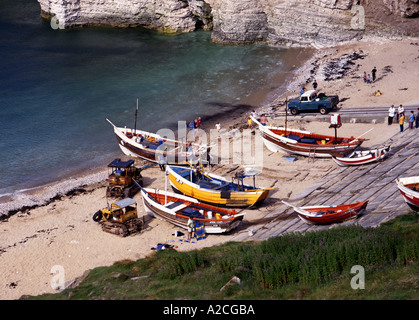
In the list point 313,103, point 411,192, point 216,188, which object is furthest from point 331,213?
point 313,103

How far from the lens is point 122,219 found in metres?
32.8

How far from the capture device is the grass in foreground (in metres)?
19.0

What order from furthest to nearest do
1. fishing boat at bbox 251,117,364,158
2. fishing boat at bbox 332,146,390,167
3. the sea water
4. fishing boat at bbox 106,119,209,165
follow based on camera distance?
1. the sea water
2. fishing boat at bbox 106,119,209,165
3. fishing boat at bbox 251,117,364,158
4. fishing boat at bbox 332,146,390,167

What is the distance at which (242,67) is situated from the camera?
66.0 metres

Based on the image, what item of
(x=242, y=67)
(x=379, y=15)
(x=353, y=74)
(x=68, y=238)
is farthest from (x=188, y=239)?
(x=379, y=15)

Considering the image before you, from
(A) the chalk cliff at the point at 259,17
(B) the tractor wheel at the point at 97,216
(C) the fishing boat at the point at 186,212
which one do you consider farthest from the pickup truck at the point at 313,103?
(A) the chalk cliff at the point at 259,17

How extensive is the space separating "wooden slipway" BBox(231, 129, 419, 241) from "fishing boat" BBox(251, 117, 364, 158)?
1.70 m

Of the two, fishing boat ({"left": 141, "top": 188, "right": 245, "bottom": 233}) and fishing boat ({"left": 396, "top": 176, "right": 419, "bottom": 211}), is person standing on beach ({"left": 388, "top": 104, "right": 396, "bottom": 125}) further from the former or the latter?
fishing boat ({"left": 141, "top": 188, "right": 245, "bottom": 233})

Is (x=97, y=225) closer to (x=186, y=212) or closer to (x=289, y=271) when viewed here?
(x=186, y=212)

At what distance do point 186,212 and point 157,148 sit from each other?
1040 centimetres

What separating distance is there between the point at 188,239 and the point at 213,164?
34.6ft

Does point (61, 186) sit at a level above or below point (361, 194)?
below

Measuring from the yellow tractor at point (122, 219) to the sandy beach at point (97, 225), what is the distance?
1.43 ft

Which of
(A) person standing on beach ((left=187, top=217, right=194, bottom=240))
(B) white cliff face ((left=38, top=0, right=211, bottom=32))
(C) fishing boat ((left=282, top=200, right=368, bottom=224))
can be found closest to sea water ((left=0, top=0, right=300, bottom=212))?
(B) white cliff face ((left=38, top=0, right=211, bottom=32))
